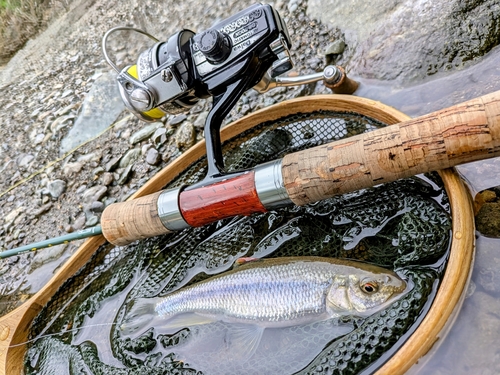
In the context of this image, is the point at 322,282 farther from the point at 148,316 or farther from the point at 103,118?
the point at 103,118

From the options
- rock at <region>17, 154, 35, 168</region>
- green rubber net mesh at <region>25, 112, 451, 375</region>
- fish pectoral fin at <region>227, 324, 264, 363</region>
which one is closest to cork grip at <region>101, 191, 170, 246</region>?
green rubber net mesh at <region>25, 112, 451, 375</region>

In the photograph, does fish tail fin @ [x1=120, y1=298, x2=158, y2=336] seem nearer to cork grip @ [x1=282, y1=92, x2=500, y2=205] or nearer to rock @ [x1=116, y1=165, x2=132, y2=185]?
cork grip @ [x1=282, y1=92, x2=500, y2=205]

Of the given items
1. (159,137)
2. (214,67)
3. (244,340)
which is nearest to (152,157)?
(159,137)

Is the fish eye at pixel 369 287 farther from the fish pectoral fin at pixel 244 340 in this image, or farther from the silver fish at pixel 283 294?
the fish pectoral fin at pixel 244 340

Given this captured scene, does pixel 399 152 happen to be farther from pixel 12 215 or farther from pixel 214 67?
pixel 12 215

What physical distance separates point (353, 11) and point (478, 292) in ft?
8.09

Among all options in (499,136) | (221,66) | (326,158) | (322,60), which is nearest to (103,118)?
(322,60)

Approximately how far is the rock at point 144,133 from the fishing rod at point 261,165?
4.32 ft

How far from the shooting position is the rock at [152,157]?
345 cm

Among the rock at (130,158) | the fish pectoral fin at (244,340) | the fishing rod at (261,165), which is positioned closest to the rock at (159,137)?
the rock at (130,158)

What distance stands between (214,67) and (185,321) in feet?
4.08

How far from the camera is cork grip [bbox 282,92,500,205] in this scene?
1.52 meters

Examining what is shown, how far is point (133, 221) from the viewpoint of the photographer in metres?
2.22

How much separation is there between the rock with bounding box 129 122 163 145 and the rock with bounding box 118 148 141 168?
0.11 meters
